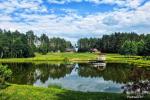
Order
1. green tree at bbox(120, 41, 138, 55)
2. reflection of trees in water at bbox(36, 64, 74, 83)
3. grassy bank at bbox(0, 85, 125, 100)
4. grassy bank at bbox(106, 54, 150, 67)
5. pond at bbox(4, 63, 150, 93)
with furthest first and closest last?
green tree at bbox(120, 41, 138, 55) → grassy bank at bbox(106, 54, 150, 67) → reflection of trees in water at bbox(36, 64, 74, 83) → grassy bank at bbox(0, 85, 125, 100) → pond at bbox(4, 63, 150, 93)

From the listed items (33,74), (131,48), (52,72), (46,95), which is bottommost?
(52,72)

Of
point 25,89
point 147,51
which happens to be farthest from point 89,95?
point 147,51

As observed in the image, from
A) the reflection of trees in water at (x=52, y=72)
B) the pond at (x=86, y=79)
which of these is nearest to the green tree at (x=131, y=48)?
the reflection of trees in water at (x=52, y=72)

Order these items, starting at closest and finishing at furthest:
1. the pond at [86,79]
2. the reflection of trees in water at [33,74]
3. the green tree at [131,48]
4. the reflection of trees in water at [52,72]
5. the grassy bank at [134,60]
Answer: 1. the pond at [86,79]
2. the reflection of trees in water at [33,74]
3. the reflection of trees in water at [52,72]
4. the grassy bank at [134,60]
5. the green tree at [131,48]

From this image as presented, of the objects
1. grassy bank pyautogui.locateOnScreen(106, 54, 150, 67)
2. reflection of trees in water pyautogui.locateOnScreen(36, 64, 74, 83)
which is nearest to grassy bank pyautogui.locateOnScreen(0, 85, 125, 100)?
reflection of trees in water pyautogui.locateOnScreen(36, 64, 74, 83)

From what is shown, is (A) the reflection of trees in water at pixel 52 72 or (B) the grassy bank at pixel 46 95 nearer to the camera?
(B) the grassy bank at pixel 46 95

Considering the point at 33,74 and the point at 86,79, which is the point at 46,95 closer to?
the point at 86,79

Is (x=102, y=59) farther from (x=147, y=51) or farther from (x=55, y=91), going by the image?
(x=55, y=91)

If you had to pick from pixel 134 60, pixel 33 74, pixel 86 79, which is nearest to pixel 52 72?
pixel 33 74

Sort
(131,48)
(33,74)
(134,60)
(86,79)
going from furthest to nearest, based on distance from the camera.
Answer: (131,48), (134,60), (33,74), (86,79)

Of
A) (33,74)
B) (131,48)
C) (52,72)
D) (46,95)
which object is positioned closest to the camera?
(46,95)

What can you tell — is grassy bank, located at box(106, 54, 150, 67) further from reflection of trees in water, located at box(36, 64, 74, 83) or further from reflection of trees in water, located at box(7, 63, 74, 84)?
reflection of trees in water, located at box(7, 63, 74, 84)

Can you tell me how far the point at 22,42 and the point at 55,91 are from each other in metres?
159

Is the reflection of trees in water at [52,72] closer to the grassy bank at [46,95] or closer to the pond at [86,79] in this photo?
the pond at [86,79]
